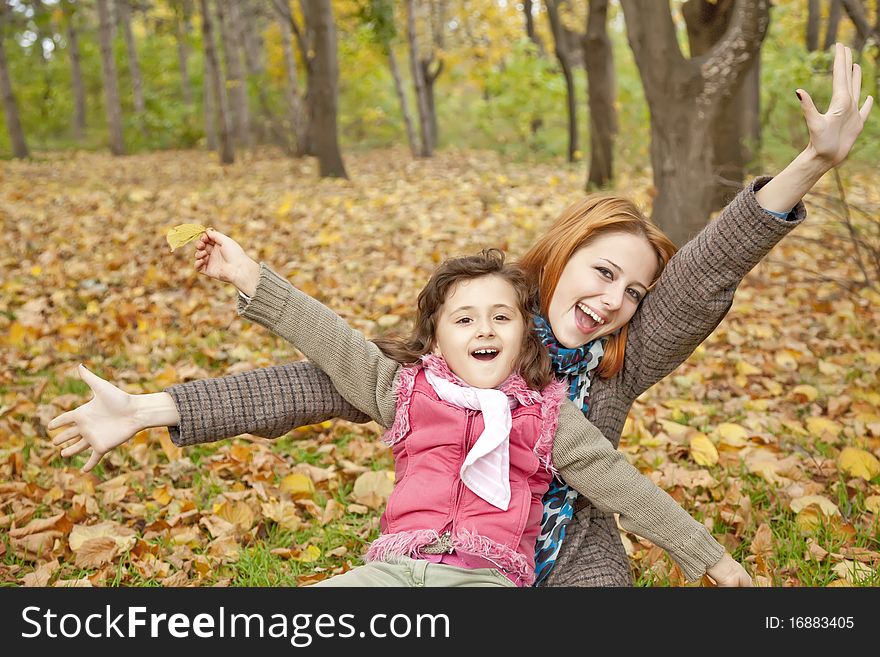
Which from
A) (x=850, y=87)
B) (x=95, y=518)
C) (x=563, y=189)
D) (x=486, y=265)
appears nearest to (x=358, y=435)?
(x=95, y=518)

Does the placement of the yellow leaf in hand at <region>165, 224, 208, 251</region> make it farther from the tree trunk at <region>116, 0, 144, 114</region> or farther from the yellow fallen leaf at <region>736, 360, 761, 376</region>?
the tree trunk at <region>116, 0, 144, 114</region>

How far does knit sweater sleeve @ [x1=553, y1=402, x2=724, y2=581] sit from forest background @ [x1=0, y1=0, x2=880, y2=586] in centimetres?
56

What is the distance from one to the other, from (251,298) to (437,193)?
7655mm

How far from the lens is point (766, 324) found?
518 centimetres

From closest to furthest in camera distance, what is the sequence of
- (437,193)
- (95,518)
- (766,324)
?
(95,518)
(766,324)
(437,193)

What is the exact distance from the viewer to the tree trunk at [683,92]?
5586mm

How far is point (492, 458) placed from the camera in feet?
6.70

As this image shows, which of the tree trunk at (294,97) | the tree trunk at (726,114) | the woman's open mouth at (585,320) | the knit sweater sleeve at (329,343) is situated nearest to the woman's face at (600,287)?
the woman's open mouth at (585,320)

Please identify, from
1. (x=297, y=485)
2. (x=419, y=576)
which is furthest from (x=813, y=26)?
(x=419, y=576)

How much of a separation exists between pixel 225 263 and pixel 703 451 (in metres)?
2.13

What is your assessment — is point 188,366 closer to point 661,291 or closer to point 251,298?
point 251,298

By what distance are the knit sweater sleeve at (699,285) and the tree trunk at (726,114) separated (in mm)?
3562

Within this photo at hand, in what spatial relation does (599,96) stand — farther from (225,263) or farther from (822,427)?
(225,263)

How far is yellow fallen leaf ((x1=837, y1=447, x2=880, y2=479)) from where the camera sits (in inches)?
127
